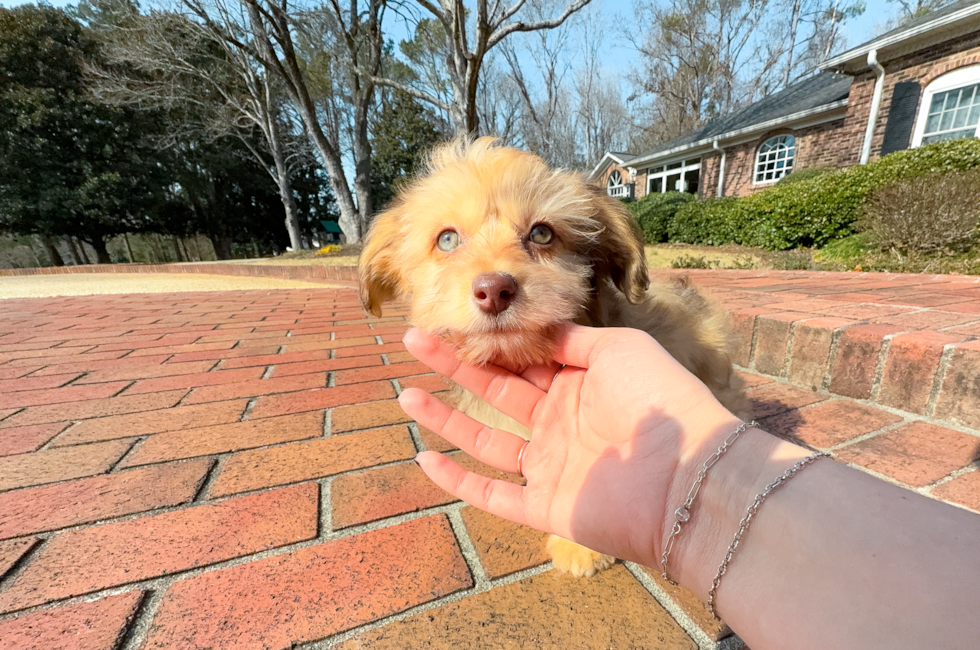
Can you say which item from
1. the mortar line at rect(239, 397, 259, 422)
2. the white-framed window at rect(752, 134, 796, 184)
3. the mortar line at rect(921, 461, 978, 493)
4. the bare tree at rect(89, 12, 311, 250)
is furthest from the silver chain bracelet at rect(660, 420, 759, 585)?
the white-framed window at rect(752, 134, 796, 184)

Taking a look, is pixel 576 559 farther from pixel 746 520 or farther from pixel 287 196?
pixel 287 196

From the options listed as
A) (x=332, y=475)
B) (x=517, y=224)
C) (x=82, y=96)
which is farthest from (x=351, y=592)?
(x=82, y=96)

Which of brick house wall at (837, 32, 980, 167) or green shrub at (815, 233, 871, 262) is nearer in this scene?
green shrub at (815, 233, 871, 262)

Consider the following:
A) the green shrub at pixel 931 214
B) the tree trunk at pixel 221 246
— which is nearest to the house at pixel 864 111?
the green shrub at pixel 931 214

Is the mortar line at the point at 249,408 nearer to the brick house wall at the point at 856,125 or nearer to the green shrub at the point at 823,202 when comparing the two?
the green shrub at the point at 823,202

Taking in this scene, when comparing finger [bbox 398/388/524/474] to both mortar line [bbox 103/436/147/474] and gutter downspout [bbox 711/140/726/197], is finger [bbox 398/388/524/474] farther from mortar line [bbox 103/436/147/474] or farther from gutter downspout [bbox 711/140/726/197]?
gutter downspout [bbox 711/140/726/197]

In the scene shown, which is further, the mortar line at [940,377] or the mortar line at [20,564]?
the mortar line at [940,377]

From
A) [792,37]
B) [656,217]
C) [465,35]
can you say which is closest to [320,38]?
[465,35]

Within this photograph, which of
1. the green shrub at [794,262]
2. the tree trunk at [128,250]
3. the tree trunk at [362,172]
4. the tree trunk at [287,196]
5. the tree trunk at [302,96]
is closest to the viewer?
the green shrub at [794,262]
